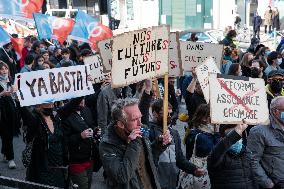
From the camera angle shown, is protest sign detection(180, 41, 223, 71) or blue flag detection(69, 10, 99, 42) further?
blue flag detection(69, 10, 99, 42)

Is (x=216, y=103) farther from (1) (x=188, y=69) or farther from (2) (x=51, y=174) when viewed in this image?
(1) (x=188, y=69)

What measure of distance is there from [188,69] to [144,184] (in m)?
4.63

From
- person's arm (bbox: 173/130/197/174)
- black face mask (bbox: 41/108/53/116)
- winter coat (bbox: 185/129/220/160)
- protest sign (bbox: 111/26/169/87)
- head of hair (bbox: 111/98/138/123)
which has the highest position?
protest sign (bbox: 111/26/169/87)

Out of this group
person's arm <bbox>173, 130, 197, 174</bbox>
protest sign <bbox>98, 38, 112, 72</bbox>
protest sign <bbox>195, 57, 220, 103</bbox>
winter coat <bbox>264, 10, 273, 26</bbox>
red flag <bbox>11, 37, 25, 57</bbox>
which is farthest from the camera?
winter coat <bbox>264, 10, 273, 26</bbox>

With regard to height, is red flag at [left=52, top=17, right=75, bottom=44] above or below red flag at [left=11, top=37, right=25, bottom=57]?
above

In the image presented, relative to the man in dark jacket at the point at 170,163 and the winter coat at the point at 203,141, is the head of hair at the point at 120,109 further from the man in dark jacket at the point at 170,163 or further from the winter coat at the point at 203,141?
the winter coat at the point at 203,141

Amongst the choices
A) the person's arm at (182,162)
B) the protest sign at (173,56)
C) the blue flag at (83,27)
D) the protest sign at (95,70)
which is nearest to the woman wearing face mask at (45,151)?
the person's arm at (182,162)

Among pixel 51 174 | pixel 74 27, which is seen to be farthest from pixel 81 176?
pixel 74 27

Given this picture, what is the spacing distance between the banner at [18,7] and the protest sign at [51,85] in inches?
162

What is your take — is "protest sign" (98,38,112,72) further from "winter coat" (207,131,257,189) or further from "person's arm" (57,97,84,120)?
"winter coat" (207,131,257,189)

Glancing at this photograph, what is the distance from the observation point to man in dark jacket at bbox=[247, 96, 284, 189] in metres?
5.16

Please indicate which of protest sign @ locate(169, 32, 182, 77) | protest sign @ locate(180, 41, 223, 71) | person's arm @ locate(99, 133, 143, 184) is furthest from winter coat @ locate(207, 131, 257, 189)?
protest sign @ locate(180, 41, 223, 71)

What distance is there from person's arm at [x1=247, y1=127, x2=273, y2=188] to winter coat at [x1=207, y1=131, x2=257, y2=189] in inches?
7.8

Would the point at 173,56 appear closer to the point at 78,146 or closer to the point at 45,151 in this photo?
the point at 78,146
